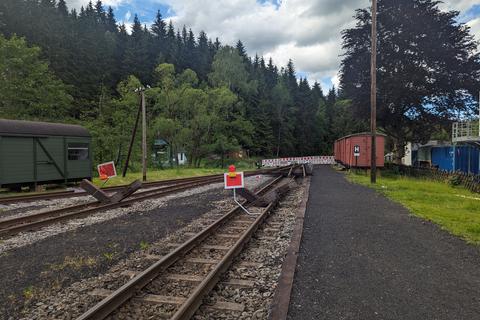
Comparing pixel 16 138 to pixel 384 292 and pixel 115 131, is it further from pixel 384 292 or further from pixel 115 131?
pixel 115 131

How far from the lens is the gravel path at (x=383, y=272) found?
3.70 metres

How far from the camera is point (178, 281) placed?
4.44 metres

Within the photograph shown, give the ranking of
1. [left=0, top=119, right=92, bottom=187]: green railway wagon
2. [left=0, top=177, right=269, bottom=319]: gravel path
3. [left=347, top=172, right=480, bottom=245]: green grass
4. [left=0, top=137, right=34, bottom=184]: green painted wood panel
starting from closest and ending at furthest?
1. [left=0, top=177, right=269, bottom=319]: gravel path
2. [left=347, top=172, right=480, bottom=245]: green grass
3. [left=0, top=137, right=34, bottom=184]: green painted wood panel
4. [left=0, top=119, right=92, bottom=187]: green railway wagon

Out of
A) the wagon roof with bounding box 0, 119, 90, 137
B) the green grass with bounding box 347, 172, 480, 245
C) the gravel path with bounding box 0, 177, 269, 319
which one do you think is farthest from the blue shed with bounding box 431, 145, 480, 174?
the wagon roof with bounding box 0, 119, 90, 137

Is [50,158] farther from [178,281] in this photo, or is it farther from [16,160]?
[178,281]

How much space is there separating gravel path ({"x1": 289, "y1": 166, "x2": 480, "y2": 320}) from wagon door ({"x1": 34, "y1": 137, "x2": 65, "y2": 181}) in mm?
12782

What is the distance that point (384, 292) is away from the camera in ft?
13.5

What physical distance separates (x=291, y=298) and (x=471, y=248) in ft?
13.9

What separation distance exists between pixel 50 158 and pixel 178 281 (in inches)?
536

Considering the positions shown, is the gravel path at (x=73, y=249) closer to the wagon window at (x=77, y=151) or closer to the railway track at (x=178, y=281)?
the railway track at (x=178, y=281)

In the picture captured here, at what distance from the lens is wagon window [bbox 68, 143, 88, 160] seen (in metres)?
16.5

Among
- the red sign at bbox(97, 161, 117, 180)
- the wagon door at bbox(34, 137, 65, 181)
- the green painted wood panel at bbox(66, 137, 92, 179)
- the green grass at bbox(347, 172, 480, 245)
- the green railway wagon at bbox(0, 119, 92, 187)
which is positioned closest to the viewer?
the green grass at bbox(347, 172, 480, 245)

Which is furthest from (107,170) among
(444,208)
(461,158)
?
(461,158)

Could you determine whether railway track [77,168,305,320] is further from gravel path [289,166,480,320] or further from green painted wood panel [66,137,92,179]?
green painted wood panel [66,137,92,179]
